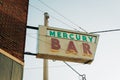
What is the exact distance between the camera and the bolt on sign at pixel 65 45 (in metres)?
12.6

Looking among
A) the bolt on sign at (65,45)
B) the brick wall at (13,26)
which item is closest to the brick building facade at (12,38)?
the brick wall at (13,26)

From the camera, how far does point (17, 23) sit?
1220 cm

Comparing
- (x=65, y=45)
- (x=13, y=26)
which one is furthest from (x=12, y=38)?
(x=65, y=45)

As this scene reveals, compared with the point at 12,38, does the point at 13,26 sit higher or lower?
higher

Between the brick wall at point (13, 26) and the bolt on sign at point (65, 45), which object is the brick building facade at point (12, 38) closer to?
the brick wall at point (13, 26)


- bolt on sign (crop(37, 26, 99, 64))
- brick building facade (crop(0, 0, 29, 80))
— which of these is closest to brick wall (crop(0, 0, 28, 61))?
brick building facade (crop(0, 0, 29, 80))

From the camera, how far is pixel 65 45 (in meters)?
13.0

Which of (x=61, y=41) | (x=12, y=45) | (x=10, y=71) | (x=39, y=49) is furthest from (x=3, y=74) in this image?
(x=61, y=41)

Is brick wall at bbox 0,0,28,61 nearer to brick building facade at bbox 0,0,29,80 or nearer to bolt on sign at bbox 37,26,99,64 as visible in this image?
brick building facade at bbox 0,0,29,80

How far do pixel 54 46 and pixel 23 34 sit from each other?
4.57 ft

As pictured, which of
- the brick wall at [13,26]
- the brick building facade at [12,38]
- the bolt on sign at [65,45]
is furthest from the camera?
the bolt on sign at [65,45]

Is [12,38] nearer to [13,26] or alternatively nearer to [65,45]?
[13,26]

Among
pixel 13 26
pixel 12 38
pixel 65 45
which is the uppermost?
pixel 13 26

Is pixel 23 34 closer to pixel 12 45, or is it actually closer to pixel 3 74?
pixel 12 45
